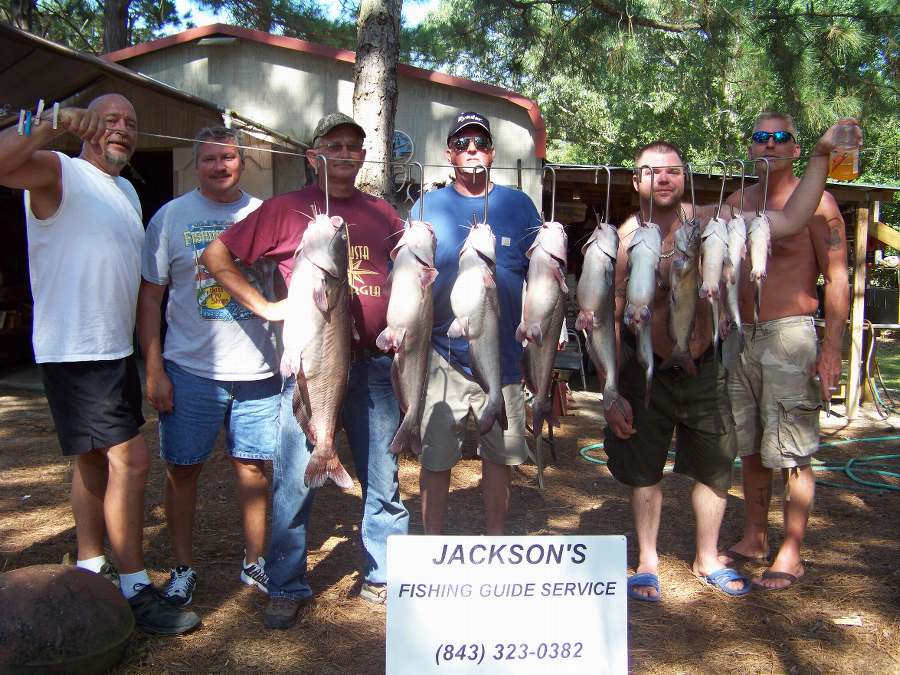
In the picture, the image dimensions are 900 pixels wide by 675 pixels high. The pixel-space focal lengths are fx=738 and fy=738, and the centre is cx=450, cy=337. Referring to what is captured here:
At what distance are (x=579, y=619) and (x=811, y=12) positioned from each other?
10.4 metres

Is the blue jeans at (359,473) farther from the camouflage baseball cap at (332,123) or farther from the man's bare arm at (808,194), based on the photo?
the man's bare arm at (808,194)

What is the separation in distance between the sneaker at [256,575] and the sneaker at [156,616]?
0.43 meters

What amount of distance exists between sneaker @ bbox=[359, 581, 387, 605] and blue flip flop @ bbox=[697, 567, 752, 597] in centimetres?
177

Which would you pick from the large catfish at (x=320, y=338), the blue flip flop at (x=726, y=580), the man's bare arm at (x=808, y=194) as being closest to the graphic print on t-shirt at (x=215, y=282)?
the large catfish at (x=320, y=338)

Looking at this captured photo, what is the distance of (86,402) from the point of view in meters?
3.17

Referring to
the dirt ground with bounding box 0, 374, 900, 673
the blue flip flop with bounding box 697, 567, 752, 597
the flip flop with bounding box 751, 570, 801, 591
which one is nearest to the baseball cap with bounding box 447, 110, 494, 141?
the dirt ground with bounding box 0, 374, 900, 673

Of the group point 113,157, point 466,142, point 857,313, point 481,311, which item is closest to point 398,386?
point 481,311

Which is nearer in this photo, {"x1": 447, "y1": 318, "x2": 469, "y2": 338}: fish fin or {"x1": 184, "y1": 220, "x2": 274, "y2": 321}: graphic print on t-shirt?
{"x1": 447, "y1": 318, "x2": 469, "y2": 338}: fish fin

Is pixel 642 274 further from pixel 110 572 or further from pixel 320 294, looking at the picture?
pixel 110 572

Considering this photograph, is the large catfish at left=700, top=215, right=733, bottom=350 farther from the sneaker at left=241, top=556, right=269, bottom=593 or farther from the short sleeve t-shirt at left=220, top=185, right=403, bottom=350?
the sneaker at left=241, top=556, right=269, bottom=593

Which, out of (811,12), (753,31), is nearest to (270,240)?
(753,31)

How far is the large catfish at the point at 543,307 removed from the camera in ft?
9.77

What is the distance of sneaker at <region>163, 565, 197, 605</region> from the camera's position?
11.8 feet

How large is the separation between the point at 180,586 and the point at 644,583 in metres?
2.34
